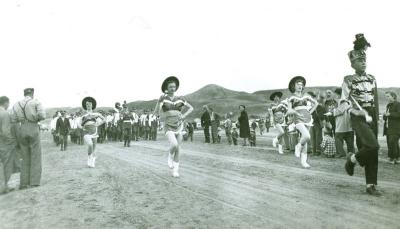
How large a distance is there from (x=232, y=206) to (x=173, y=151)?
12.4ft

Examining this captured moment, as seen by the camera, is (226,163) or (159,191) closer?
(159,191)

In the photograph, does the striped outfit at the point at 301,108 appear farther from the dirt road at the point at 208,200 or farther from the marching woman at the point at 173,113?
the marching woman at the point at 173,113

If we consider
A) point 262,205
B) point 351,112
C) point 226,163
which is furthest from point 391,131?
point 262,205

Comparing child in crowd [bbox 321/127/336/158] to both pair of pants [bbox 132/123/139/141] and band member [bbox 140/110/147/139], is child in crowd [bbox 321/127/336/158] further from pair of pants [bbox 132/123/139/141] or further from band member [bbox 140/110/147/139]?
band member [bbox 140/110/147/139]

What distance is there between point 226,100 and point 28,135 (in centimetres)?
10363

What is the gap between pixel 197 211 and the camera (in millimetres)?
6504

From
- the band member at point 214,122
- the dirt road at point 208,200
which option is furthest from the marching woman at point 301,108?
the band member at point 214,122

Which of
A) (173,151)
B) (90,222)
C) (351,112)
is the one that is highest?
(351,112)

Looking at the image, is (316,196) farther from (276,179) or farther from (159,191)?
(159,191)

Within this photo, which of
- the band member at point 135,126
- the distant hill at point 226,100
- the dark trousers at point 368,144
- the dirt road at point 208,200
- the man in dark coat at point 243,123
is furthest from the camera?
the distant hill at point 226,100

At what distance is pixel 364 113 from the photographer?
281 inches

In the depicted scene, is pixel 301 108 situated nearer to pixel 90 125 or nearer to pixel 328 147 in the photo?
pixel 328 147

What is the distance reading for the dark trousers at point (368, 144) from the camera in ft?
23.2

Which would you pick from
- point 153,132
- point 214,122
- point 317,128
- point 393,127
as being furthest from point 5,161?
point 153,132
